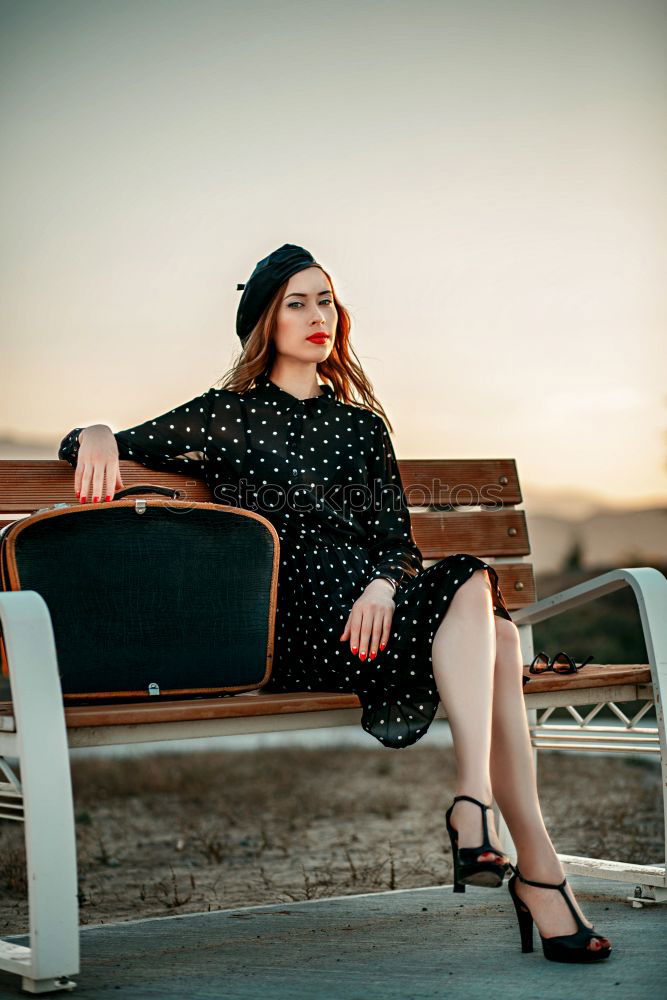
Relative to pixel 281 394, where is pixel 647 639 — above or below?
below

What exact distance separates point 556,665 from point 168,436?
1.13 m

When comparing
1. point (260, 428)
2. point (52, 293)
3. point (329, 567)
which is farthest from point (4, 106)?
point (329, 567)

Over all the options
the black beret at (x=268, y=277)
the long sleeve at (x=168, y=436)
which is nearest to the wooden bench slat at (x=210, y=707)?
the long sleeve at (x=168, y=436)

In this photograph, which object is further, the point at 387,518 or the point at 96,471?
the point at 387,518

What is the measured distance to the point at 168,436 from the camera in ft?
9.21

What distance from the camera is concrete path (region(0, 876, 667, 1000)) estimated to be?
6.71 ft

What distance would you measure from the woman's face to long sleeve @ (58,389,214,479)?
9.8 inches

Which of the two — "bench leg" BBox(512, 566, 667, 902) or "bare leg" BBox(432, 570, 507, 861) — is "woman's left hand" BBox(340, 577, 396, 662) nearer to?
"bare leg" BBox(432, 570, 507, 861)

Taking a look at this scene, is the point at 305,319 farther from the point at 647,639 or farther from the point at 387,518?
the point at 647,639

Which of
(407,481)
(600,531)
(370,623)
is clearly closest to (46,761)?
(370,623)

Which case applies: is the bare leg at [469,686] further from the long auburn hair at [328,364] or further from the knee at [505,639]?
the long auburn hair at [328,364]

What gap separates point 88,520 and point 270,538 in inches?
15.3

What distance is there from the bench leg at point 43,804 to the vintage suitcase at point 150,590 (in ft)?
0.48

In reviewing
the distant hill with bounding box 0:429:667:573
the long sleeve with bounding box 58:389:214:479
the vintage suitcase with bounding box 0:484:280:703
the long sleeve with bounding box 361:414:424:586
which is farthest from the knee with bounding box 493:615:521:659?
the distant hill with bounding box 0:429:667:573
